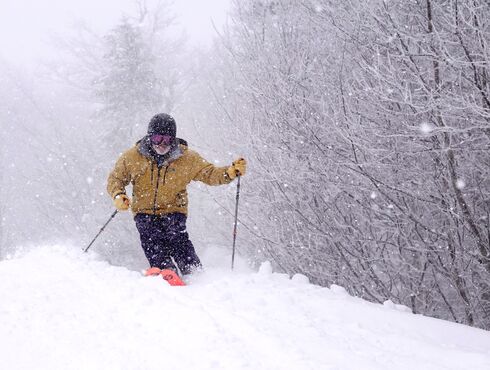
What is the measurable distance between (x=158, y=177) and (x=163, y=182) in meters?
0.08

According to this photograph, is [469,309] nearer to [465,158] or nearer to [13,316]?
[465,158]

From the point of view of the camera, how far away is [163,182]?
5434 millimetres

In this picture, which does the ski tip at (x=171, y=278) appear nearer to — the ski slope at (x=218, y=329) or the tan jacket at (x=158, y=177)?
the ski slope at (x=218, y=329)

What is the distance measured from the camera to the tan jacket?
539 cm

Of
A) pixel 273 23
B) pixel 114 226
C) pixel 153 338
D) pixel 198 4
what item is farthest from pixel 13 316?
pixel 198 4

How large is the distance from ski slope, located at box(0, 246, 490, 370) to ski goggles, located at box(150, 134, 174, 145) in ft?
4.63

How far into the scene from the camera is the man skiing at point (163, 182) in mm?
5285

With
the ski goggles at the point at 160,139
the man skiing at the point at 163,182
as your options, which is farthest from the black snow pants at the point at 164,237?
the ski goggles at the point at 160,139

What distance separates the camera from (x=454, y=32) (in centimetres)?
388

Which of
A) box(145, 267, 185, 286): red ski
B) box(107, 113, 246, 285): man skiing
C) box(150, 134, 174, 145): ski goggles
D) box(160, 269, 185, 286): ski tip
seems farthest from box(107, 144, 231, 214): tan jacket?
box(160, 269, 185, 286): ski tip

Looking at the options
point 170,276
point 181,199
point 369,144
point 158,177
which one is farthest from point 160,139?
point 369,144

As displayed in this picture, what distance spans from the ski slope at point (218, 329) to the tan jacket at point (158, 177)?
100cm

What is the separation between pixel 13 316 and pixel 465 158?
4322 millimetres

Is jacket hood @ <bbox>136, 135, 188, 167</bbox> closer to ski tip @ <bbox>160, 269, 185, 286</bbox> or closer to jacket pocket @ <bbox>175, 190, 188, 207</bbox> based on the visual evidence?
jacket pocket @ <bbox>175, 190, 188, 207</bbox>
